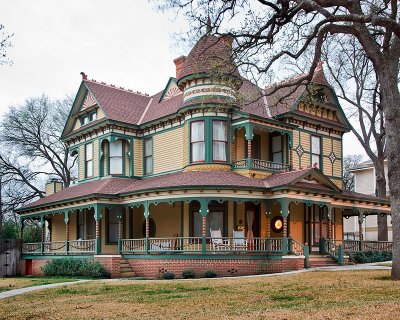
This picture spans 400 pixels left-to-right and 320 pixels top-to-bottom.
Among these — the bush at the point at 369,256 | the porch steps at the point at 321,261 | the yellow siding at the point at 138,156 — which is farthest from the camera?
the yellow siding at the point at 138,156

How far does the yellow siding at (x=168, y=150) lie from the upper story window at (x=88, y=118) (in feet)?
15.0

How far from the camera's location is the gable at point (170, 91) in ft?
108

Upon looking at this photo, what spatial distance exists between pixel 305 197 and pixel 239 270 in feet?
15.3

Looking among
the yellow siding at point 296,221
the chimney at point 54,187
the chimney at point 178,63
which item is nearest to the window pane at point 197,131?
the yellow siding at point 296,221

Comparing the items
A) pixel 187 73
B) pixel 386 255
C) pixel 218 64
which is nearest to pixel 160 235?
pixel 187 73

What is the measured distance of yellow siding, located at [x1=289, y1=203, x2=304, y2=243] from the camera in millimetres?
28594

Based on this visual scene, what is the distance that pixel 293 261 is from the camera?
24.8m

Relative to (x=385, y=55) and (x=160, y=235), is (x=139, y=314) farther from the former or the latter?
(x=160, y=235)

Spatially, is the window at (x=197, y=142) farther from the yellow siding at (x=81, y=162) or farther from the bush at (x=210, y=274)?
the yellow siding at (x=81, y=162)

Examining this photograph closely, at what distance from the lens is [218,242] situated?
26.7m

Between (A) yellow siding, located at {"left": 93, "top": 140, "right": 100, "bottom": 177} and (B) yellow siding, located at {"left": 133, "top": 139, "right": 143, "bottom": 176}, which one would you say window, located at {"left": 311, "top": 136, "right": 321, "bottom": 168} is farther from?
(A) yellow siding, located at {"left": 93, "top": 140, "right": 100, "bottom": 177}

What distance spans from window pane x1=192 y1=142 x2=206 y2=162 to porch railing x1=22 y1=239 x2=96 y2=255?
21.8 feet

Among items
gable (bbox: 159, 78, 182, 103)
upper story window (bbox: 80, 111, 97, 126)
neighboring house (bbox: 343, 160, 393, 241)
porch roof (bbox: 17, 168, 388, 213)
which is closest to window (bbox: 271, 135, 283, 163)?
porch roof (bbox: 17, 168, 388, 213)

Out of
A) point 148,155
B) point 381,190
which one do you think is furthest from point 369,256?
point 148,155
